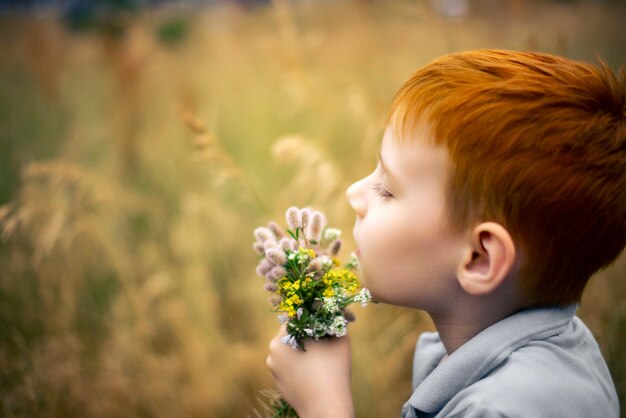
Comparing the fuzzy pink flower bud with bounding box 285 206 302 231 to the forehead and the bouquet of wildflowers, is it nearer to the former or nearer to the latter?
the bouquet of wildflowers

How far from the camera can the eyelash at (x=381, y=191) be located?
116 cm

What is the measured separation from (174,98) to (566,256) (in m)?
3.73

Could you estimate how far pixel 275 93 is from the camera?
393 cm

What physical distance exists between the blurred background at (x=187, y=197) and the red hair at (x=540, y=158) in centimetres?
73

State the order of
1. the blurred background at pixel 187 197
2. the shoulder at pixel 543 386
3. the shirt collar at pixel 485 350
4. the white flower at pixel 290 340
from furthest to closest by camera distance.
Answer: the blurred background at pixel 187 197
the white flower at pixel 290 340
the shirt collar at pixel 485 350
the shoulder at pixel 543 386

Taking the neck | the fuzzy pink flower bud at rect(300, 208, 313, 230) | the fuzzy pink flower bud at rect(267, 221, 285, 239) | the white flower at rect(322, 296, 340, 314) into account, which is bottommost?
the neck

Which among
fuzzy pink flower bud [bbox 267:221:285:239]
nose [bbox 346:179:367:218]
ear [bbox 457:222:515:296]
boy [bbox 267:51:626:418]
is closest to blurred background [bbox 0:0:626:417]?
fuzzy pink flower bud [bbox 267:221:285:239]

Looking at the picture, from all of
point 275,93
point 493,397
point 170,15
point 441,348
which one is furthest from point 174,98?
point 493,397

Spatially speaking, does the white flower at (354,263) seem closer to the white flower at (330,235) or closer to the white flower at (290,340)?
the white flower at (330,235)

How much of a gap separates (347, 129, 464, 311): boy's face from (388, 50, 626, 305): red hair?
3 centimetres

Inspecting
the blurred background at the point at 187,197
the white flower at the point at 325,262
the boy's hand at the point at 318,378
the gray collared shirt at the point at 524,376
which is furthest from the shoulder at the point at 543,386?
the blurred background at the point at 187,197

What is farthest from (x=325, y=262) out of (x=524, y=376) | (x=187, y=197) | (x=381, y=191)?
(x=187, y=197)

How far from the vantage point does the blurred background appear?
217 cm

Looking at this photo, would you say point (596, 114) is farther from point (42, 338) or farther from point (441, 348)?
point (42, 338)
